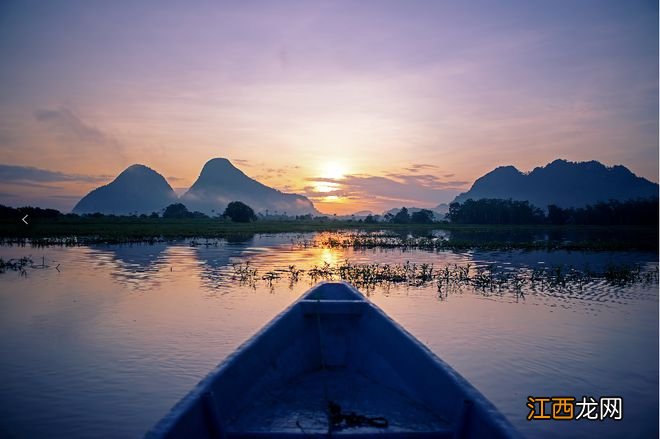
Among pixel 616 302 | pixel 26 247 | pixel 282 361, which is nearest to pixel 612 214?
pixel 616 302

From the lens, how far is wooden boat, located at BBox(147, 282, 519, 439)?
126 inches

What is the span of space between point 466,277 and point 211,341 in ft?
32.6

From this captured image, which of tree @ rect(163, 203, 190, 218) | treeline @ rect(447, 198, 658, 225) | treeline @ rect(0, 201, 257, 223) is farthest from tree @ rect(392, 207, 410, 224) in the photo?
tree @ rect(163, 203, 190, 218)

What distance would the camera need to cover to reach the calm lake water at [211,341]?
558 centimetres

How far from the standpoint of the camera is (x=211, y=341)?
8.27 meters

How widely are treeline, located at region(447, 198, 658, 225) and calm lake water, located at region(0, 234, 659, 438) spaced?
62646mm

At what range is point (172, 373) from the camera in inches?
266

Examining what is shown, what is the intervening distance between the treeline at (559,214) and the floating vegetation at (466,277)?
5612 cm

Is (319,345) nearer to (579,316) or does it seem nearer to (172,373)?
(172,373)

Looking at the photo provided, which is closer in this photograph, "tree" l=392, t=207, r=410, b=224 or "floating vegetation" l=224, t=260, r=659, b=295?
"floating vegetation" l=224, t=260, r=659, b=295

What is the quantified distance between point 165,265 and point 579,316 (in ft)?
46.6

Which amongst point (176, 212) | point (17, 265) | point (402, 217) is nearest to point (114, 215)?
point (176, 212)

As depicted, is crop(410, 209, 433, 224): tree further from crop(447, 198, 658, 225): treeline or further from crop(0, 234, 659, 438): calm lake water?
crop(0, 234, 659, 438): calm lake water
